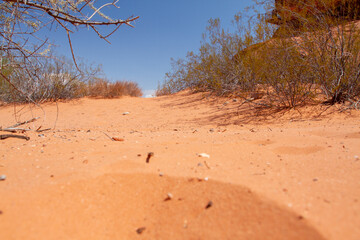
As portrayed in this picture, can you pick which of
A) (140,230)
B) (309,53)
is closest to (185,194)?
(140,230)

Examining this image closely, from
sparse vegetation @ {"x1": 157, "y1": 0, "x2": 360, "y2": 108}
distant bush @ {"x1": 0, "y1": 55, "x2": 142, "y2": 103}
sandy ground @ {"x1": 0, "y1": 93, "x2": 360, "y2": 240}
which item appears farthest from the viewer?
distant bush @ {"x1": 0, "y1": 55, "x2": 142, "y2": 103}

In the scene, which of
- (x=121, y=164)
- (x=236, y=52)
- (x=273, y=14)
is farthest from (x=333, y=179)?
(x=236, y=52)

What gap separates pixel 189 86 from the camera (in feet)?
→ 33.6

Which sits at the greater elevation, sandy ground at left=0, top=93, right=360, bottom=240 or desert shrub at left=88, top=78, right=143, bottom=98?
desert shrub at left=88, top=78, right=143, bottom=98

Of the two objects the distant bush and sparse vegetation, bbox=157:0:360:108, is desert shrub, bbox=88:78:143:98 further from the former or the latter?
sparse vegetation, bbox=157:0:360:108

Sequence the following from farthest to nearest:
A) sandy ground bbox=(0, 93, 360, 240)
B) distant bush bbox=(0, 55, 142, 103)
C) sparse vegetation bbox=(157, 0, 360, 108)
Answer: distant bush bbox=(0, 55, 142, 103), sparse vegetation bbox=(157, 0, 360, 108), sandy ground bbox=(0, 93, 360, 240)

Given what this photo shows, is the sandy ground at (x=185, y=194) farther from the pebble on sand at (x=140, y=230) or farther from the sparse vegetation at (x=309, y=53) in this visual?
A: the sparse vegetation at (x=309, y=53)

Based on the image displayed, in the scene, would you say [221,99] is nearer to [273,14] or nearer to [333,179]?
[273,14]

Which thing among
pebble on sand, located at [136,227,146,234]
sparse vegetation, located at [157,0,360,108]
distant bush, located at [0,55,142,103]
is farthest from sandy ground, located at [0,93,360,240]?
distant bush, located at [0,55,142,103]

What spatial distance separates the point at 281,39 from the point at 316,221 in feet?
15.0

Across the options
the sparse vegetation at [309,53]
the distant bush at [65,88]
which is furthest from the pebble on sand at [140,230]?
the distant bush at [65,88]

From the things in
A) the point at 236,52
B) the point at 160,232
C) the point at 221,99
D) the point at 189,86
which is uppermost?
the point at 236,52

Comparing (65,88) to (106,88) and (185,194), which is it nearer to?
(106,88)

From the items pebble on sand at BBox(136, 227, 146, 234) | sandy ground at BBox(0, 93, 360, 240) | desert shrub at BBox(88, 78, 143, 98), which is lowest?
pebble on sand at BBox(136, 227, 146, 234)
